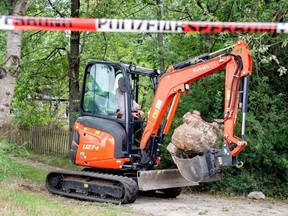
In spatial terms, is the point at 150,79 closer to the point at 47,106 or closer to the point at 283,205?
the point at 283,205

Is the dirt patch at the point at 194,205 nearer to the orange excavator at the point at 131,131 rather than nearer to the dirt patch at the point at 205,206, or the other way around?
the dirt patch at the point at 205,206

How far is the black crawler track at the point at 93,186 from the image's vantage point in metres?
9.85

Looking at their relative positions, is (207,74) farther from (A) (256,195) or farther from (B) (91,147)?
(A) (256,195)

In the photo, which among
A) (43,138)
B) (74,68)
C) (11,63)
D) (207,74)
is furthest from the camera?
(43,138)

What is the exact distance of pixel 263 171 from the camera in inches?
503

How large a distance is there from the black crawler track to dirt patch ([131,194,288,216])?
34 centimetres

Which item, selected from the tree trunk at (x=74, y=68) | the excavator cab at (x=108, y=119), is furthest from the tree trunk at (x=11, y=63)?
the tree trunk at (x=74, y=68)

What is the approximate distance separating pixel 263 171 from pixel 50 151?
31.3 ft

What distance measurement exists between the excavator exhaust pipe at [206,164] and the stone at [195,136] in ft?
1.03

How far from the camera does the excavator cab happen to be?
33.9 feet

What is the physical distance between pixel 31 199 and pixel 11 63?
357 cm

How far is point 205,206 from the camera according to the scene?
10.0 metres

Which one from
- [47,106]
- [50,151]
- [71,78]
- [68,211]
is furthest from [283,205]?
[47,106]

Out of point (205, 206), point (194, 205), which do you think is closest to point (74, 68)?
point (194, 205)
